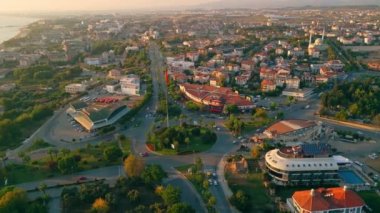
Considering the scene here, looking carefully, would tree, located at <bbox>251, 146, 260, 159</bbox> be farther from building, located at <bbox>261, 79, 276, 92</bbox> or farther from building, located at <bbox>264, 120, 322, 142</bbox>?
building, located at <bbox>261, 79, 276, 92</bbox>

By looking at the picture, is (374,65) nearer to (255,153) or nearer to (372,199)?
(255,153)

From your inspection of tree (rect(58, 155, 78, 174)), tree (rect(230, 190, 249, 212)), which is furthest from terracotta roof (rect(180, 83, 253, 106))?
tree (rect(58, 155, 78, 174))

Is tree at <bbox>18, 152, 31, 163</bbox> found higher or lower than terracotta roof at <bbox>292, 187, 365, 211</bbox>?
lower

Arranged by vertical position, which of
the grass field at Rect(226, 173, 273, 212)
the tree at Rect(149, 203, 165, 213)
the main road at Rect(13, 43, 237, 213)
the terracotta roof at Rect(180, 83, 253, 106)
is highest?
the terracotta roof at Rect(180, 83, 253, 106)

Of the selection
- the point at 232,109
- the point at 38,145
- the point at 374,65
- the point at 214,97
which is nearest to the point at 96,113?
the point at 38,145

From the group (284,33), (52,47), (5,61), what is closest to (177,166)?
(5,61)

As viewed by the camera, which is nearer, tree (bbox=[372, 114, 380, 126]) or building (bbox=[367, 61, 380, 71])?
tree (bbox=[372, 114, 380, 126])
